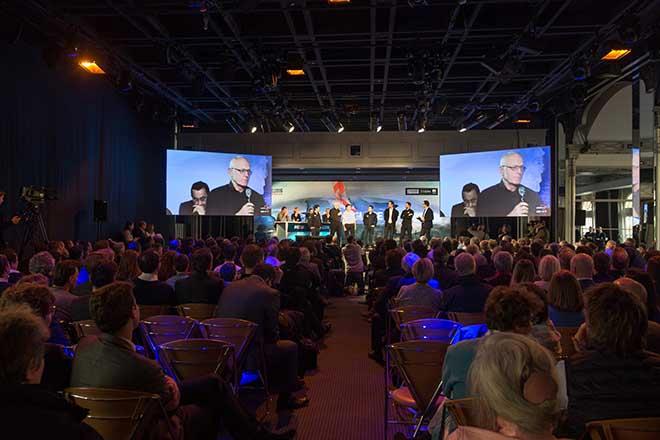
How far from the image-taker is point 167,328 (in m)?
3.76

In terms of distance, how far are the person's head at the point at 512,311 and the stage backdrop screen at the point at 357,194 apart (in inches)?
744

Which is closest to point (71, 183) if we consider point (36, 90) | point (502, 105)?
point (36, 90)

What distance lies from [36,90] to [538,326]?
33.4 ft

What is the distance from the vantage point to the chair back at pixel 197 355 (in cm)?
315

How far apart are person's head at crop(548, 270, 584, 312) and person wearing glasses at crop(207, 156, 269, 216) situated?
1235 centimetres

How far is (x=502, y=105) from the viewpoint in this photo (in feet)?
51.0

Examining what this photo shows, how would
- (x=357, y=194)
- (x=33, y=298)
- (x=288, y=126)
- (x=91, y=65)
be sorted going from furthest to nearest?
(x=357, y=194) < (x=288, y=126) < (x=91, y=65) < (x=33, y=298)

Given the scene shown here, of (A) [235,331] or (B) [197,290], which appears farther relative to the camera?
(B) [197,290]

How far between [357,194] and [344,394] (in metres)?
17.2

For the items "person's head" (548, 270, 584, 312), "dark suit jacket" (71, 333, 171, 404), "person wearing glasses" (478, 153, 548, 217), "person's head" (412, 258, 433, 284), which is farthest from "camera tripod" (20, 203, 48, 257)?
"person wearing glasses" (478, 153, 548, 217)

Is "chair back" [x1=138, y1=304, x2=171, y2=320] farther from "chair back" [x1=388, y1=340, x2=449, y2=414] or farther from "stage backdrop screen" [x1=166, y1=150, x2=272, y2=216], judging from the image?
"stage backdrop screen" [x1=166, y1=150, x2=272, y2=216]

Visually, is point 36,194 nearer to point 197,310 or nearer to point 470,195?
point 197,310

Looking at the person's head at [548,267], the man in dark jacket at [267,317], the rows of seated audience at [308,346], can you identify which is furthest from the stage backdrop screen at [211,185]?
the man in dark jacket at [267,317]

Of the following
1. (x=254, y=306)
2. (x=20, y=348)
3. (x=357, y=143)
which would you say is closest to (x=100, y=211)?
(x=357, y=143)
